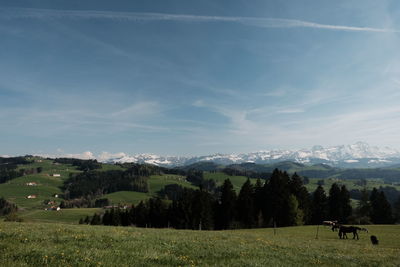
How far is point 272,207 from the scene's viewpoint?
256 feet

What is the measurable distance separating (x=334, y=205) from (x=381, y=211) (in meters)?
15.7

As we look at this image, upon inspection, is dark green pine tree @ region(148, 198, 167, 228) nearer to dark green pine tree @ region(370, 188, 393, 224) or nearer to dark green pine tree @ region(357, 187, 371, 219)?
dark green pine tree @ region(357, 187, 371, 219)

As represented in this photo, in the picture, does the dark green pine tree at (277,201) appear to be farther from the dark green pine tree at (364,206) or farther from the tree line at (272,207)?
the dark green pine tree at (364,206)

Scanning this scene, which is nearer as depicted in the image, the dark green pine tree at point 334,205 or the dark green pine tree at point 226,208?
the dark green pine tree at point 226,208

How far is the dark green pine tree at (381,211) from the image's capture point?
279 feet

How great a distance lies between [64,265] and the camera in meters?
9.97

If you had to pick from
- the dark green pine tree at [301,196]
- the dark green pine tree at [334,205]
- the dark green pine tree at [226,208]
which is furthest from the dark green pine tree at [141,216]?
the dark green pine tree at [334,205]

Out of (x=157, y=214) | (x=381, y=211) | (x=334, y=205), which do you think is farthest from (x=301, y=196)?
(x=157, y=214)

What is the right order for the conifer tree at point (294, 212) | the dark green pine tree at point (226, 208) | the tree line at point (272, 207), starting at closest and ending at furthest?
the conifer tree at point (294, 212)
the tree line at point (272, 207)
the dark green pine tree at point (226, 208)

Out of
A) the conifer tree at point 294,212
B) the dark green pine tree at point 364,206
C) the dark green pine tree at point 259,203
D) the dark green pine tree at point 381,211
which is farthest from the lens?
the dark green pine tree at point 364,206

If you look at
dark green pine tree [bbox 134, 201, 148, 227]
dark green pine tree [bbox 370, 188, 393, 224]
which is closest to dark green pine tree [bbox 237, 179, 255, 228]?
dark green pine tree [bbox 134, 201, 148, 227]

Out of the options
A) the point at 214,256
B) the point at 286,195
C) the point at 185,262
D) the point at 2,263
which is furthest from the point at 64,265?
the point at 286,195

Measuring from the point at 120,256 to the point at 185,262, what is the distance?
308cm

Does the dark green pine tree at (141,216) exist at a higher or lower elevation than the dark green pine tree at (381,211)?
lower
